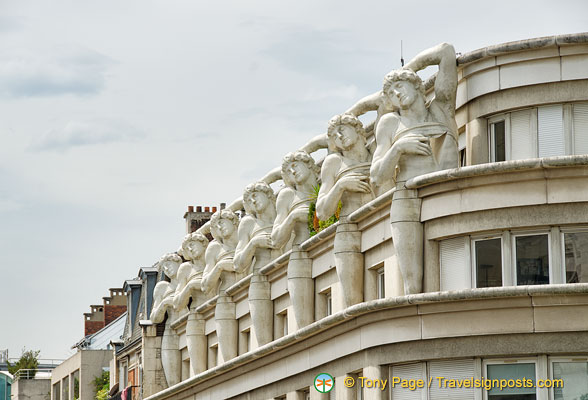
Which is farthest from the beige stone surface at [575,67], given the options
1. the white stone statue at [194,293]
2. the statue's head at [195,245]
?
the statue's head at [195,245]

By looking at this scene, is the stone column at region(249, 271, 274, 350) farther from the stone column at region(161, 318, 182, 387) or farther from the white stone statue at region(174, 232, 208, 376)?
the stone column at region(161, 318, 182, 387)

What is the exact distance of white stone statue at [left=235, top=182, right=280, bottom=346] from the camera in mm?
48062

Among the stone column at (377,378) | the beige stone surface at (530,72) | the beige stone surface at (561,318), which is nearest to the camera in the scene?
the beige stone surface at (561,318)

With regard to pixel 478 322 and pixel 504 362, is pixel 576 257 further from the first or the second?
pixel 504 362

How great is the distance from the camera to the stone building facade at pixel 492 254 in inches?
1331

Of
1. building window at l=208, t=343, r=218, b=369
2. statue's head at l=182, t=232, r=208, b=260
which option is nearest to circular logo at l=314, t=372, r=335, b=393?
building window at l=208, t=343, r=218, b=369

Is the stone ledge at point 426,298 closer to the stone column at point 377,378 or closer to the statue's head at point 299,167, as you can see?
the stone column at point 377,378

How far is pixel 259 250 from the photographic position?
1914 inches

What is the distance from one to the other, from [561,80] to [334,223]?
27.2 ft

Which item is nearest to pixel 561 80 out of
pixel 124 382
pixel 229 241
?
pixel 229 241

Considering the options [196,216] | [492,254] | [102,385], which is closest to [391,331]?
[492,254]

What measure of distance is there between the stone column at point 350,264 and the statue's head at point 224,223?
1232cm

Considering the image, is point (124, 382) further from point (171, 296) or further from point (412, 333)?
point (412, 333)

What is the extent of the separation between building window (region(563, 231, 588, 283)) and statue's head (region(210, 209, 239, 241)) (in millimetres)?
19101
